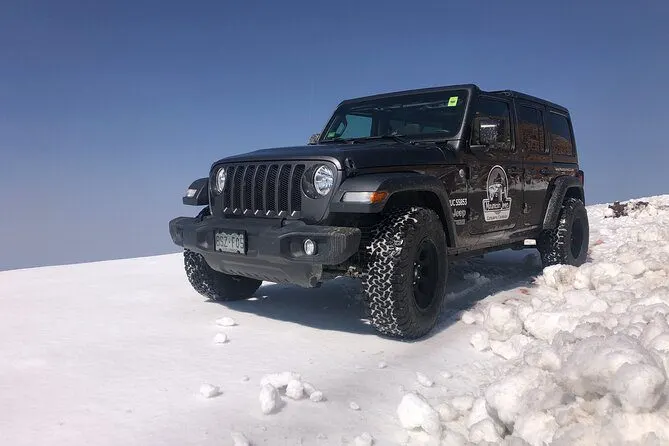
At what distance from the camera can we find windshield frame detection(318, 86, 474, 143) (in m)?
4.27

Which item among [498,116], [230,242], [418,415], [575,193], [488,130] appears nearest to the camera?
[418,415]

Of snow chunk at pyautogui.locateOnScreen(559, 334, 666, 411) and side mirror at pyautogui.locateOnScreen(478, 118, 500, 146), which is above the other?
side mirror at pyautogui.locateOnScreen(478, 118, 500, 146)

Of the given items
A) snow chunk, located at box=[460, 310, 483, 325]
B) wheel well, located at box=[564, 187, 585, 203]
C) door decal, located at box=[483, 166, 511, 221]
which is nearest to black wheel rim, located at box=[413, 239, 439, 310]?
snow chunk, located at box=[460, 310, 483, 325]

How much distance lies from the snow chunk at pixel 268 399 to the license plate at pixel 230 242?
1.35m

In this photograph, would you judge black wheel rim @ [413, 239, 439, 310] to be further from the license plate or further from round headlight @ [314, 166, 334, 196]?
the license plate

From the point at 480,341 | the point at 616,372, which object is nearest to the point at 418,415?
the point at 616,372

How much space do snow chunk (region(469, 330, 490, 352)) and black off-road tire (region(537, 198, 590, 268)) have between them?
9.42 ft

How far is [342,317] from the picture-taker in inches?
154

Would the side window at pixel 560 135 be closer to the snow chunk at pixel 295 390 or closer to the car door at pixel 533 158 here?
the car door at pixel 533 158

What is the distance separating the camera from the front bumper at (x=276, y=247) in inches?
119

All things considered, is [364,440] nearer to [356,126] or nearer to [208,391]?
[208,391]

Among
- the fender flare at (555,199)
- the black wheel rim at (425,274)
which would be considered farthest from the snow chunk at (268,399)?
the fender flare at (555,199)

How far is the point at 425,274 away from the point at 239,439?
2.04m

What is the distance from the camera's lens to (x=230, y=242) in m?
3.51
